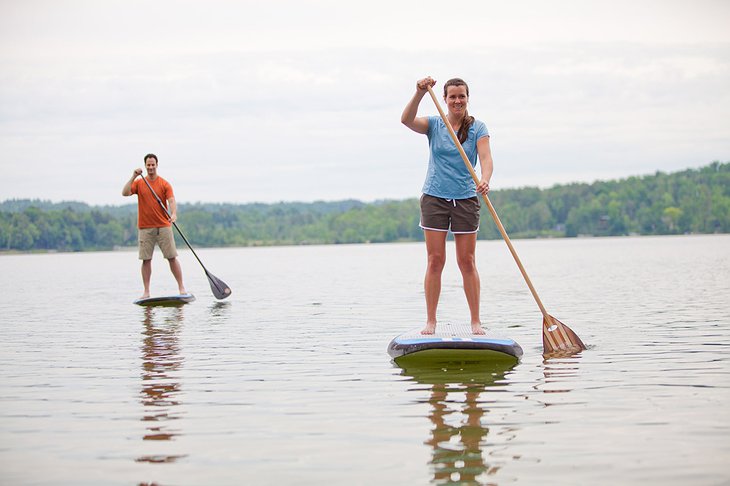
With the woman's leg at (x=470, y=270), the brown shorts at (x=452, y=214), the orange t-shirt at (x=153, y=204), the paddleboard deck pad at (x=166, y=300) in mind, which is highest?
the orange t-shirt at (x=153, y=204)

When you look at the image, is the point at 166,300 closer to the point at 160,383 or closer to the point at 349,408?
the point at 160,383

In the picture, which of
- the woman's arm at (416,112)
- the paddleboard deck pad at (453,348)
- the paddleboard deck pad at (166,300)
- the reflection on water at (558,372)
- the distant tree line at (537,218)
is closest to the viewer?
the reflection on water at (558,372)

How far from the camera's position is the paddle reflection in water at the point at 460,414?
4.63 meters

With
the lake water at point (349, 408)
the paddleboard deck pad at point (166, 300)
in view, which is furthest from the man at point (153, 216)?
the lake water at point (349, 408)

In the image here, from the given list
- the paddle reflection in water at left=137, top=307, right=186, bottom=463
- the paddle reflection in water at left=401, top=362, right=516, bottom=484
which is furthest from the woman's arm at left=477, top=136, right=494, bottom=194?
A: the paddle reflection in water at left=137, top=307, right=186, bottom=463

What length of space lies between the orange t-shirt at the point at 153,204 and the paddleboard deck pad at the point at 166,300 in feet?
3.74

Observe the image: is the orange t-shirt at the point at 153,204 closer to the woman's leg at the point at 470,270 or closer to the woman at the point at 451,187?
the woman at the point at 451,187

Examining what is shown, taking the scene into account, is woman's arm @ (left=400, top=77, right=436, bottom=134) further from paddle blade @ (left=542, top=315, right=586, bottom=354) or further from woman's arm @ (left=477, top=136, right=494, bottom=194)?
paddle blade @ (left=542, top=315, right=586, bottom=354)

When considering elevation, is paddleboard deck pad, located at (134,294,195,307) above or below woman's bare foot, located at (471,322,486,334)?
below

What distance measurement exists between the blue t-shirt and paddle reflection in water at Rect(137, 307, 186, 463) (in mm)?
2645

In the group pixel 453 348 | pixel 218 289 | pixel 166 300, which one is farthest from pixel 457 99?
pixel 218 289

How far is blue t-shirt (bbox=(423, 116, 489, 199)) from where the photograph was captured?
8.48m

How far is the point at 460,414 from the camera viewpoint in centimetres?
591

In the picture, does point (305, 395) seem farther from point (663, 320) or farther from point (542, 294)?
point (542, 294)
